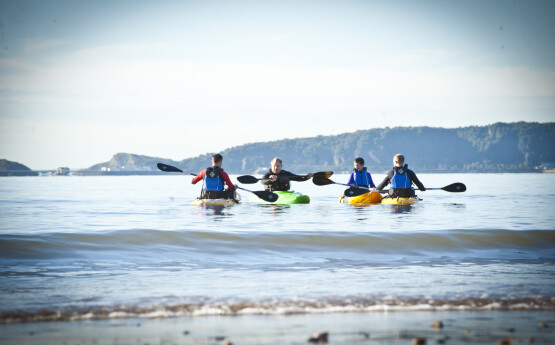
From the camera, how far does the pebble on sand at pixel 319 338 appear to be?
543 cm

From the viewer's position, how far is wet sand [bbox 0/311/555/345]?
550cm

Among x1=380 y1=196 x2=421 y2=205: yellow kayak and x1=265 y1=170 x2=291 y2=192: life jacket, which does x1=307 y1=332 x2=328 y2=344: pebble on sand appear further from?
x1=265 y1=170 x2=291 y2=192: life jacket

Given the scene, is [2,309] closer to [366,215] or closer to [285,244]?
[285,244]

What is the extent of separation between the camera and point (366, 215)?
19328 millimetres

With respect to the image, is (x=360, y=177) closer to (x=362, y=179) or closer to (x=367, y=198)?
(x=362, y=179)

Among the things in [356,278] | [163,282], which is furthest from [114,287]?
[356,278]

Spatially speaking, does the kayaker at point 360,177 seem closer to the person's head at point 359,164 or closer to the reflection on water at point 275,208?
the person's head at point 359,164

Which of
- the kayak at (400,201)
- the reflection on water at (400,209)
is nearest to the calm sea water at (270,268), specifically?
the reflection on water at (400,209)

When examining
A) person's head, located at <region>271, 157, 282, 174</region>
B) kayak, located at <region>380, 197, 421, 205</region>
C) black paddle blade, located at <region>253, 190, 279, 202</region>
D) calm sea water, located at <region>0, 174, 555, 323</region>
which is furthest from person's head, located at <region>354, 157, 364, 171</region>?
calm sea water, located at <region>0, 174, 555, 323</region>

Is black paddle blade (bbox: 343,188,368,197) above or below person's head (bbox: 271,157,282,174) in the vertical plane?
below

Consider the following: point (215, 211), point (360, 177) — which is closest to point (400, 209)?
point (360, 177)

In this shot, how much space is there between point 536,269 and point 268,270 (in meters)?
4.33

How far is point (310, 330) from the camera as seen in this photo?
19.2ft

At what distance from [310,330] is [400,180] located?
16.2 m
